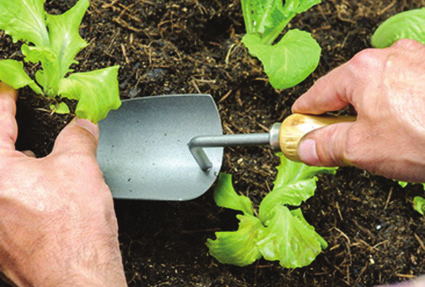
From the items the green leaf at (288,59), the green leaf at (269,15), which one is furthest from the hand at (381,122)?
the green leaf at (269,15)

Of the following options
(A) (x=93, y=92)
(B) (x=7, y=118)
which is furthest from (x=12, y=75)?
(A) (x=93, y=92)

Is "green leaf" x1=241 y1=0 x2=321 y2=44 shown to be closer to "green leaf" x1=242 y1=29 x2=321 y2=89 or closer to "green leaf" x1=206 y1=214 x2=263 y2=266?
"green leaf" x1=242 y1=29 x2=321 y2=89

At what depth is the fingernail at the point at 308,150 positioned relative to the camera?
101cm

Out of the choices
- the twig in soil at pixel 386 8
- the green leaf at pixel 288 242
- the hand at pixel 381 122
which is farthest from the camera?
the twig in soil at pixel 386 8

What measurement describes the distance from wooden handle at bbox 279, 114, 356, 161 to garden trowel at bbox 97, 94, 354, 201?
338 millimetres

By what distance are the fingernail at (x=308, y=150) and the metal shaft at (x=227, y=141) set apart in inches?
2.8

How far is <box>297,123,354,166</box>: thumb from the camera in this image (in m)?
0.98

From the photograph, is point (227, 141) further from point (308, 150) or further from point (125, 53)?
point (125, 53)

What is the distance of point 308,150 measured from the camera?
3.34ft

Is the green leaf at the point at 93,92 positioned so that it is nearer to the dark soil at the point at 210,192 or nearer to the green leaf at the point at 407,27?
the dark soil at the point at 210,192

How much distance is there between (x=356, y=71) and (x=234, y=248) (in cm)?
61

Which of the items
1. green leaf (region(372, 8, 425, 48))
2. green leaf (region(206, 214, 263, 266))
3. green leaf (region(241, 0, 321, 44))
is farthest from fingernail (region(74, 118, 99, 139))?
green leaf (region(372, 8, 425, 48))

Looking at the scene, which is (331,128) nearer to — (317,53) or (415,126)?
(415,126)

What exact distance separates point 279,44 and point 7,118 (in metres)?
0.80
